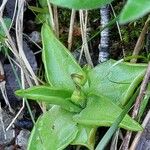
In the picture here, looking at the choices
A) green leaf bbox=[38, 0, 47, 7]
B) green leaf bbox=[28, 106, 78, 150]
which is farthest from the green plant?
green leaf bbox=[38, 0, 47, 7]

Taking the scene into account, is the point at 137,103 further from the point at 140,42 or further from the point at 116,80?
the point at 140,42

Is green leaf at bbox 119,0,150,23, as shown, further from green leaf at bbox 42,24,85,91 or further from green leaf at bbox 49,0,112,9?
green leaf at bbox 42,24,85,91

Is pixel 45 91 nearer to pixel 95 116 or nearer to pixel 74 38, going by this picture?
pixel 95 116

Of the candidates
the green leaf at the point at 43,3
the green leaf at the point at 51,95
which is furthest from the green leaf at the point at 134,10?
the green leaf at the point at 43,3

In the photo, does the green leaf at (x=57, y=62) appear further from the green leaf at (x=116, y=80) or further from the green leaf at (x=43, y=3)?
the green leaf at (x=43, y=3)

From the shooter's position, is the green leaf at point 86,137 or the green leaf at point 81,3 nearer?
the green leaf at point 81,3

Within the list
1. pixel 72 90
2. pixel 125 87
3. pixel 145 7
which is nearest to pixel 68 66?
pixel 72 90

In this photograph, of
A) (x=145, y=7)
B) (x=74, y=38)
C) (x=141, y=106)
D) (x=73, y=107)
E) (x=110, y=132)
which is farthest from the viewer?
(x=74, y=38)
